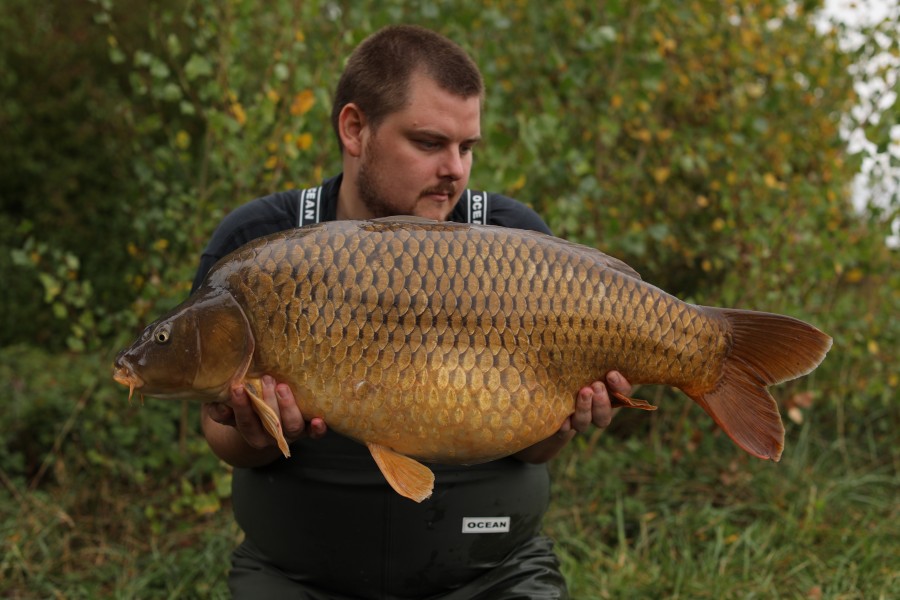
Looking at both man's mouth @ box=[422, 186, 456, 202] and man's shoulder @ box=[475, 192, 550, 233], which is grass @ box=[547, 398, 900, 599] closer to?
man's shoulder @ box=[475, 192, 550, 233]

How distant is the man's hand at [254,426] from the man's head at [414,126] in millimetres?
504

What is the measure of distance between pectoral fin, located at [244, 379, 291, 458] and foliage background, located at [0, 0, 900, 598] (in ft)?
4.27

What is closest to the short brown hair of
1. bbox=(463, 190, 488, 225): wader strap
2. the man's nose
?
the man's nose

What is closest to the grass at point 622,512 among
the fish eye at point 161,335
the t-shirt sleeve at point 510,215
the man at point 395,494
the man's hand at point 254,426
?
the man at point 395,494

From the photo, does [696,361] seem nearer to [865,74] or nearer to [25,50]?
[865,74]

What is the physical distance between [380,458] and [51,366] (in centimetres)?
351

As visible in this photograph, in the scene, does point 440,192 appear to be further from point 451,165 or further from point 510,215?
point 510,215

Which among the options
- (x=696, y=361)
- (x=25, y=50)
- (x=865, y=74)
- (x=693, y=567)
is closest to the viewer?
(x=696, y=361)

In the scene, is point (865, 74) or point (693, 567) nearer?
point (693, 567)

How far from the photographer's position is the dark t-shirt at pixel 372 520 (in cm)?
175

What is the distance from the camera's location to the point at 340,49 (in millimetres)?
2955

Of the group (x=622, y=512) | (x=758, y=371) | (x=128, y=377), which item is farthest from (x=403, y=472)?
(x=622, y=512)

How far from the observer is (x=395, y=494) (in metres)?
1.75

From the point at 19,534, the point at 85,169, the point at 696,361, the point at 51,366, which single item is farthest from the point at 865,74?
the point at 85,169
